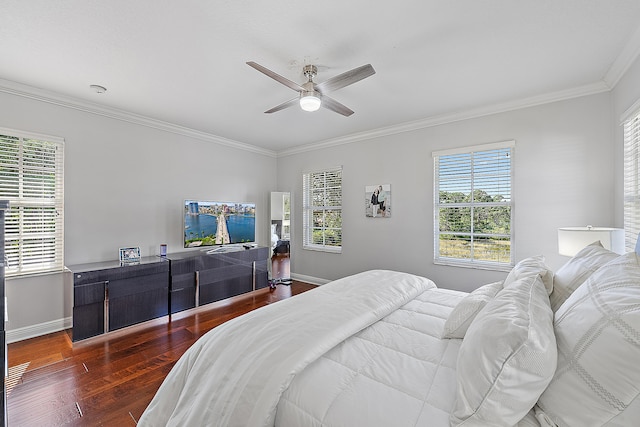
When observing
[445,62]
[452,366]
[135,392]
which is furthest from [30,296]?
[445,62]

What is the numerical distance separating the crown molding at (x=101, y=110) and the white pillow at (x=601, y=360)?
15.0ft

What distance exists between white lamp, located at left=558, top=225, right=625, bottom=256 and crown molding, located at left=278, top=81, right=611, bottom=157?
1572mm

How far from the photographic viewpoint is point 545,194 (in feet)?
10.2

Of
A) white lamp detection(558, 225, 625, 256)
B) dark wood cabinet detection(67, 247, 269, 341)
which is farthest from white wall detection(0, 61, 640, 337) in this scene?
white lamp detection(558, 225, 625, 256)

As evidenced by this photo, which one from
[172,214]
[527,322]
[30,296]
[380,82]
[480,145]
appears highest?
[380,82]

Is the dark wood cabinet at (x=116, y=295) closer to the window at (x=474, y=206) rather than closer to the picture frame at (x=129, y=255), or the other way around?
the picture frame at (x=129, y=255)

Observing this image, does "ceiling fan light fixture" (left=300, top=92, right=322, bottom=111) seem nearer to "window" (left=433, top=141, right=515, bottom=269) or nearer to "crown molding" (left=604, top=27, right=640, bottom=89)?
"window" (left=433, top=141, right=515, bottom=269)

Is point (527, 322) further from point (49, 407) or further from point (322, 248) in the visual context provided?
point (322, 248)

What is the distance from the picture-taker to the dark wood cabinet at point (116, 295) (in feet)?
9.07

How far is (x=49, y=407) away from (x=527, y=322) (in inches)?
114

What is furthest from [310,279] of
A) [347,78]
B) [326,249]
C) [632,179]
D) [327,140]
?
[632,179]

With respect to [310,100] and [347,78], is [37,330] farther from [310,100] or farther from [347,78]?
[347,78]

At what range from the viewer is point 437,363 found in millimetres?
1237

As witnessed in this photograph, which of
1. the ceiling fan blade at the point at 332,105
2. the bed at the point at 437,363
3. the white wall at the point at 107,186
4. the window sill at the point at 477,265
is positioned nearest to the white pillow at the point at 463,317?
the bed at the point at 437,363
